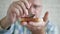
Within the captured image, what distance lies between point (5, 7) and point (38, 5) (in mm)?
484

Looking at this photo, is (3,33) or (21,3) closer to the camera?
(21,3)

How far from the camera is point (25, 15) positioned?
0.69 m

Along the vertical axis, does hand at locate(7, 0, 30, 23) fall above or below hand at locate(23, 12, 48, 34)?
above

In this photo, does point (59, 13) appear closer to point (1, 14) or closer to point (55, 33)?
point (55, 33)

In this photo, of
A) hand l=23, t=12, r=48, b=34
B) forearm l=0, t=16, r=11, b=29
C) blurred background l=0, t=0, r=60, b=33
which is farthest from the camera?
blurred background l=0, t=0, r=60, b=33

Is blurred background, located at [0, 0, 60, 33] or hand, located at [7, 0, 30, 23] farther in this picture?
blurred background, located at [0, 0, 60, 33]

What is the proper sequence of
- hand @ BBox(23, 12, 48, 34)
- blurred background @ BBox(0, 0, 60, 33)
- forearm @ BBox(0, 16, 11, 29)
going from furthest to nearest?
blurred background @ BBox(0, 0, 60, 33) → forearm @ BBox(0, 16, 11, 29) → hand @ BBox(23, 12, 48, 34)

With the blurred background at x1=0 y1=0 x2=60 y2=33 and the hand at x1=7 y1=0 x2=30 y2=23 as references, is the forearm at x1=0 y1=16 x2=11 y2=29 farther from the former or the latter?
the blurred background at x1=0 y1=0 x2=60 y2=33

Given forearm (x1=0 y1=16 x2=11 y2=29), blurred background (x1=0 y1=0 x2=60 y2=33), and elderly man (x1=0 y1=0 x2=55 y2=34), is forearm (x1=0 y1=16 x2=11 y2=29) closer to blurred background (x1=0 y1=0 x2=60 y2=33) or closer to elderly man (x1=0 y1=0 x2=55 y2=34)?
elderly man (x1=0 y1=0 x2=55 y2=34)

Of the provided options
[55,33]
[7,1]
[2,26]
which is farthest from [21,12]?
[7,1]

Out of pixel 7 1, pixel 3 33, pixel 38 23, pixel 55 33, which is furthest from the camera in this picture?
pixel 7 1

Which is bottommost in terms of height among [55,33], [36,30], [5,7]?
[55,33]

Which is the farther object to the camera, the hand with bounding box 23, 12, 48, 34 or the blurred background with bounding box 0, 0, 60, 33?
the blurred background with bounding box 0, 0, 60, 33

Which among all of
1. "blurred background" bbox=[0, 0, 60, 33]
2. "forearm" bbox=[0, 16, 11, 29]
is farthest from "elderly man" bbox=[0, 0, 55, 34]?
"blurred background" bbox=[0, 0, 60, 33]
